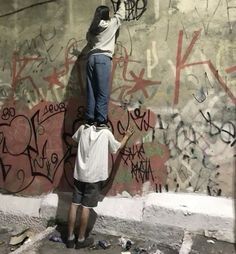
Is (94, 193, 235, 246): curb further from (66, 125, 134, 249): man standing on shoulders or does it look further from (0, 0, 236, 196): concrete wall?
(66, 125, 134, 249): man standing on shoulders

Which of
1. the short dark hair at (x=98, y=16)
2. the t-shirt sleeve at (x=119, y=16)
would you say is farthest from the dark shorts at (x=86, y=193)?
the t-shirt sleeve at (x=119, y=16)

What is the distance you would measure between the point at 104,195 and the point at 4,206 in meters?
1.49

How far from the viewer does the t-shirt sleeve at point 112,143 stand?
18.0ft

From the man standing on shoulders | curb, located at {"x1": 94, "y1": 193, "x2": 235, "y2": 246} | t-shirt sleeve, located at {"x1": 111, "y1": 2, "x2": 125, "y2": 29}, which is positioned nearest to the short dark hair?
t-shirt sleeve, located at {"x1": 111, "y1": 2, "x2": 125, "y2": 29}

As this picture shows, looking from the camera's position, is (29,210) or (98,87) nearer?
(98,87)

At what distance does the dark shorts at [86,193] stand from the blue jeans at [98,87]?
0.76 m

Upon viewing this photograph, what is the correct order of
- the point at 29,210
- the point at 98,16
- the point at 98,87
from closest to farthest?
the point at 98,16 < the point at 98,87 < the point at 29,210

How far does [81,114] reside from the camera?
594cm

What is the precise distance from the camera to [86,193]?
5.51m

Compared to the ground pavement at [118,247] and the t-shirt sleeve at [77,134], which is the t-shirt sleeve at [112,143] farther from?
the ground pavement at [118,247]

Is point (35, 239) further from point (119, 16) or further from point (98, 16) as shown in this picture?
point (119, 16)

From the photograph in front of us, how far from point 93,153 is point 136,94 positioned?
898mm

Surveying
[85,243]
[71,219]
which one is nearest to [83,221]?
[71,219]

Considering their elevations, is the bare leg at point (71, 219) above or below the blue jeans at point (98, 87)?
below
